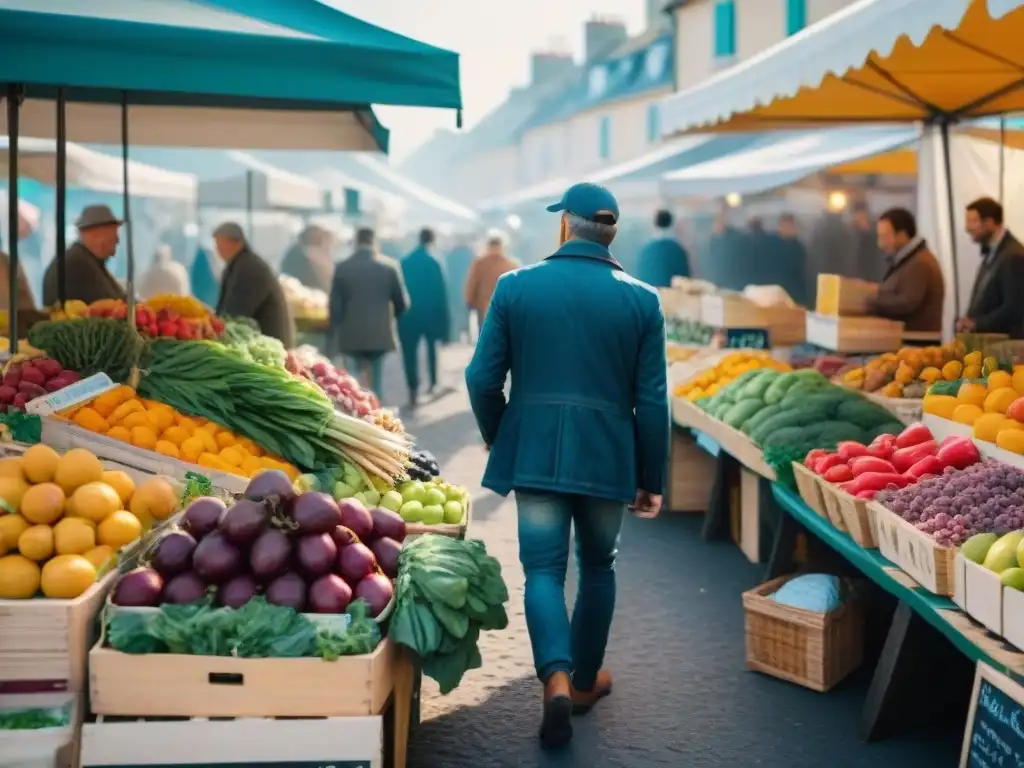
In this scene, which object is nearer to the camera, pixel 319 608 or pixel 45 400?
pixel 319 608

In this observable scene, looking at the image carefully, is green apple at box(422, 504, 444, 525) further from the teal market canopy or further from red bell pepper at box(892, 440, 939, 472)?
red bell pepper at box(892, 440, 939, 472)

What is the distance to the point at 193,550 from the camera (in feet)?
15.0

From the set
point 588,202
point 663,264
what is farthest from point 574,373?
point 663,264

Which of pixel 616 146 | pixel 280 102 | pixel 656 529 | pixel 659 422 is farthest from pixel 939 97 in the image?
pixel 616 146

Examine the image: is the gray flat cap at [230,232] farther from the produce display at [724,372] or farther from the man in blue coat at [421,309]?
the man in blue coat at [421,309]

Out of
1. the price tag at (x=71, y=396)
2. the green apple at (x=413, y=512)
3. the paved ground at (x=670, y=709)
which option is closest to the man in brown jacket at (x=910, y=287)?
the paved ground at (x=670, y=709)

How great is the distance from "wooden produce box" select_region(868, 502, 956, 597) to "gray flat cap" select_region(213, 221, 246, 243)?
6244mm

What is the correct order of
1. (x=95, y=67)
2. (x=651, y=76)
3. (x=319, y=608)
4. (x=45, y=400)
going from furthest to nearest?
(x=651, y=76)
(x=45, y=400)
(x=95, y=67)
(x=319, y=608)

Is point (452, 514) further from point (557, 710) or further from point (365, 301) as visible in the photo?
point (365, 301)

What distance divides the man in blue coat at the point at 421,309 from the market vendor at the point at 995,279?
7.94 metres

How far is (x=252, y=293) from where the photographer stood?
1008cm

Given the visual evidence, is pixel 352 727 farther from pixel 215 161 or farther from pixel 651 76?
pixel 651 76

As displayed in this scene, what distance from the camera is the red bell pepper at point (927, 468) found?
595 cm

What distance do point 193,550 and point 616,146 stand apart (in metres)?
42.7
